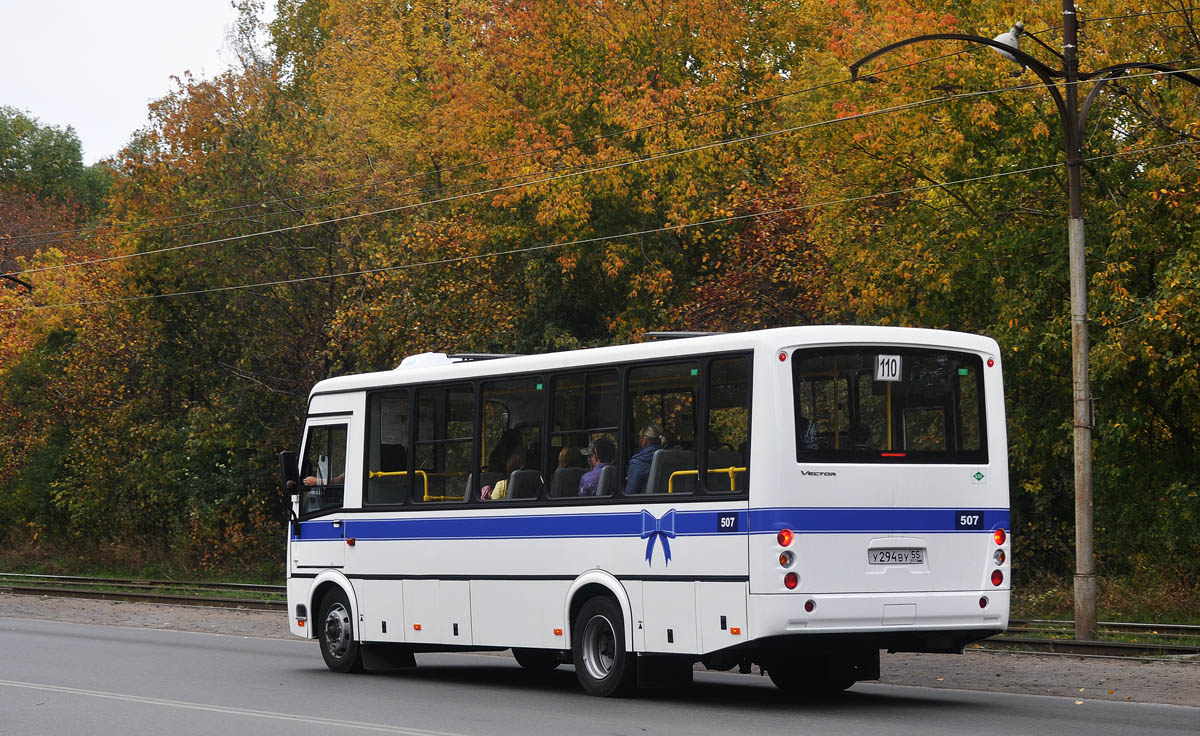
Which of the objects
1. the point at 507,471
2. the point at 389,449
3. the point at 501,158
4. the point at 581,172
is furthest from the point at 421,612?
the point at 501,158

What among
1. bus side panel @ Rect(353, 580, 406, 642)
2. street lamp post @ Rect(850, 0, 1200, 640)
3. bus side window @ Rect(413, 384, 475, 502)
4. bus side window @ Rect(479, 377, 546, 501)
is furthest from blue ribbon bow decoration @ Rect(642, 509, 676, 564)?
street lamp post @ Rect(850, 0, 1200, 640)

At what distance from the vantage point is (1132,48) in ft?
85.6

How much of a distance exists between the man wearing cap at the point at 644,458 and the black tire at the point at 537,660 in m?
3.60

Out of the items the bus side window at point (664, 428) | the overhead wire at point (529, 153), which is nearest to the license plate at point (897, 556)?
the bus side window at point (664, 428)

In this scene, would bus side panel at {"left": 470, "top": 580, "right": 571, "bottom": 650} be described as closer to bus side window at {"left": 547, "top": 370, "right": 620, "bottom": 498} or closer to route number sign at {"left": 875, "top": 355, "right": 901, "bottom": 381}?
bus side window at {"left": 547, "top": 370, "right": 620, "bottom": 498}

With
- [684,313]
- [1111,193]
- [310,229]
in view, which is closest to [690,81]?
Answer: [684,313]

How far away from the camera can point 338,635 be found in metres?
17.7

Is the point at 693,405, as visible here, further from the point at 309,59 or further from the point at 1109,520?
the point at 309,59

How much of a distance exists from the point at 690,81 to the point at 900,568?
25.0 meters

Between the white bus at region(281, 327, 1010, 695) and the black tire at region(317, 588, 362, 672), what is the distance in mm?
964

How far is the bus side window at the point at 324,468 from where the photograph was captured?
58.7ft

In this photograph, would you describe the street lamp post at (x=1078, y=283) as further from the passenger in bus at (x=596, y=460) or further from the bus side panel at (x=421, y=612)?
the bus side panel at (x=421, y=612)

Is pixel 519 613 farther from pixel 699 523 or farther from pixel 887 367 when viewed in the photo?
pixel 887 367

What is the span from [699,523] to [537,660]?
4.96 meters
